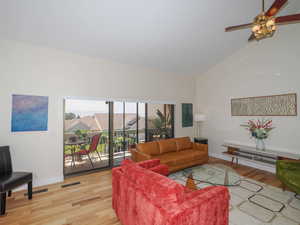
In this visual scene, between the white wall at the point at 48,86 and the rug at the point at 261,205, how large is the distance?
330 cm

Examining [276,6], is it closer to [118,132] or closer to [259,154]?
[259,154]

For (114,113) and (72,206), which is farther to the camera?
(114,113)

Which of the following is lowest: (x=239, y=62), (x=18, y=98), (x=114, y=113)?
(x=114, y=113)

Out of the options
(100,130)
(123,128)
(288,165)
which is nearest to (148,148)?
(123,128)

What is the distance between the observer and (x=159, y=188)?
1.38m

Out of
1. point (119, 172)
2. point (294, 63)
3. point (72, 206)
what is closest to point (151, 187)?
point (119, 172)

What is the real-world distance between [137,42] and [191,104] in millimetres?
3304

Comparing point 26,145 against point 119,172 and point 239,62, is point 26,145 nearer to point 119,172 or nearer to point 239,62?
point 119,172

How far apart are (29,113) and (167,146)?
3396 mm

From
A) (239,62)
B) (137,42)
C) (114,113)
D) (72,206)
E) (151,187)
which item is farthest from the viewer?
(239,62)

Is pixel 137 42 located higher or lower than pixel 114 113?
higher

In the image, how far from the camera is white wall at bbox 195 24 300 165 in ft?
11.9

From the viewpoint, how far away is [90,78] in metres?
3.78

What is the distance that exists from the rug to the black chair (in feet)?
10.8
